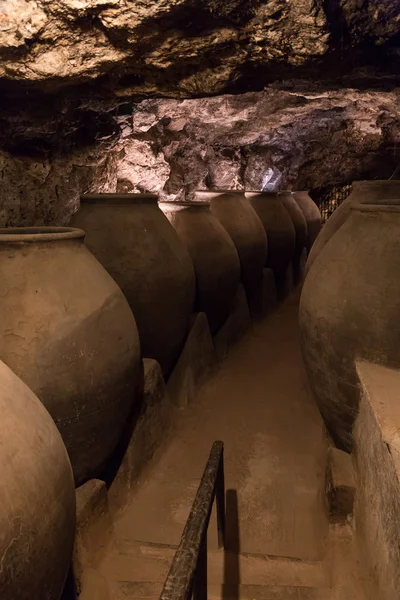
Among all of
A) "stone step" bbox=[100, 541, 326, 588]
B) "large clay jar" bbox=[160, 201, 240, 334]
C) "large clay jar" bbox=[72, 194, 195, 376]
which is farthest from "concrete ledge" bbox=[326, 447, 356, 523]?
"large clay jar" bbox=[160, 201, 240, 334]

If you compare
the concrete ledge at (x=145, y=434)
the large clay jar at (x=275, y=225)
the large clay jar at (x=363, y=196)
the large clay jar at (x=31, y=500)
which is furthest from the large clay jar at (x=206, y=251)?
the large clay jar at (x=31, y=500)

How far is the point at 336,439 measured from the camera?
7.10ft

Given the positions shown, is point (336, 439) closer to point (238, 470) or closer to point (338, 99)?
point (238, 470)

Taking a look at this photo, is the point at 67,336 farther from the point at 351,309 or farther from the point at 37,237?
the point at 351,309

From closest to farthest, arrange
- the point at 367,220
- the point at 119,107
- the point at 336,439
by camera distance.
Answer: the point at 367,220 → the point at 336,439 → the point at 119,107

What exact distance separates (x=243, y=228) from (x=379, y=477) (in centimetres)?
283

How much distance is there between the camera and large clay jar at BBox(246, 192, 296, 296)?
476cm

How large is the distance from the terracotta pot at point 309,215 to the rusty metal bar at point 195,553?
474 cm

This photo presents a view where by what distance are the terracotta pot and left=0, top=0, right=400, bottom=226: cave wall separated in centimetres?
127

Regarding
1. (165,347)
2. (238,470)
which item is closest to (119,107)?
(165,347)

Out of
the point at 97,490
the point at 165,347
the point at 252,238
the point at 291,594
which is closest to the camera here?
the point at 291,594

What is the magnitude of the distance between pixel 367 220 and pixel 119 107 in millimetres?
2350

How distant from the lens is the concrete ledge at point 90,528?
1.65 m

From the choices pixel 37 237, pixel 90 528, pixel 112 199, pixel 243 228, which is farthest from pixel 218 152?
pixel 90 528
